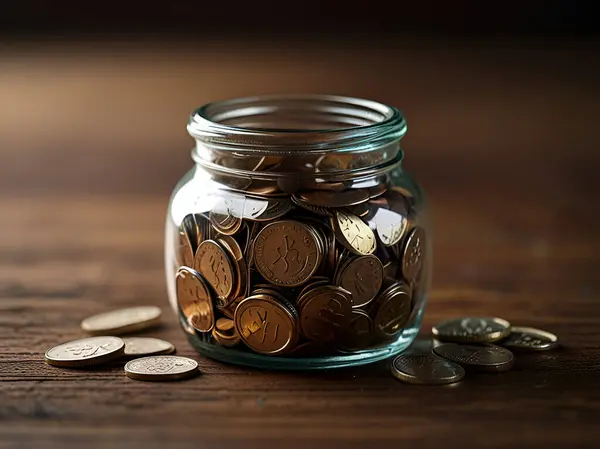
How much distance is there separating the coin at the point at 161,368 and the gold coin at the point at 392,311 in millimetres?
220

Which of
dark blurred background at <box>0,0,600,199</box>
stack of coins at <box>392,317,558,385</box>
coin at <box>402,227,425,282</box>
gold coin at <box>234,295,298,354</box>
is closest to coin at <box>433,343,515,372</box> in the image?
stack of coins at <box>392,317,558,385</box>

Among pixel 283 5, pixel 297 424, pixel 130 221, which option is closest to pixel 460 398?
pixel 297 424

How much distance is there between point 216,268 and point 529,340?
42cm

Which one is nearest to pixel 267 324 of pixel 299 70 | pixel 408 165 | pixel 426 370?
pixel 426 370

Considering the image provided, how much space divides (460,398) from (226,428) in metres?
0.26

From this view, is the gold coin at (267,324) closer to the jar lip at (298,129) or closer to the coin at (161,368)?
the coin at (161,368)

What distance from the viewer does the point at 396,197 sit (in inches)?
48.2

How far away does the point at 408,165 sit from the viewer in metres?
2.29

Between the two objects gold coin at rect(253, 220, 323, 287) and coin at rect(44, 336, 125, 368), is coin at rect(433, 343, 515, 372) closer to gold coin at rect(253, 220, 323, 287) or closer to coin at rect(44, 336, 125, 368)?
gold coin at rect(253, 220, 323, 287)

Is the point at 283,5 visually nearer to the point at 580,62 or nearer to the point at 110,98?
the point at 110,98

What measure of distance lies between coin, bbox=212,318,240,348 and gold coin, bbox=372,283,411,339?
0.54ft

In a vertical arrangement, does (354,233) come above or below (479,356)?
above

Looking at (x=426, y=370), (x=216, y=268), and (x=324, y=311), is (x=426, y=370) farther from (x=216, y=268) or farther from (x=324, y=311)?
(x=216, y=268)

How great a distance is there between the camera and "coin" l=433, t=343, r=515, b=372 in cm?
118
